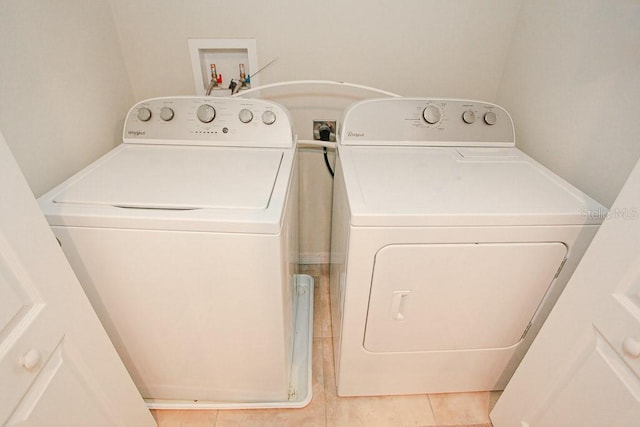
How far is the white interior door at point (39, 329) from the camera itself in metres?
0.59

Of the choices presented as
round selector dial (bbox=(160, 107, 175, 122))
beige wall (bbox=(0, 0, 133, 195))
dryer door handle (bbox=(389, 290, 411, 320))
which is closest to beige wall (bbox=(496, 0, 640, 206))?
dryer door handle (bbox=(389, 290, 411, 320))

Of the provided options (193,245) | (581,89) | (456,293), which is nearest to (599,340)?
(456,293)

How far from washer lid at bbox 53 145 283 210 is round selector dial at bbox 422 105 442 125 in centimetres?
65

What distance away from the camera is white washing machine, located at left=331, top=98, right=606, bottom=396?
915 millimetres

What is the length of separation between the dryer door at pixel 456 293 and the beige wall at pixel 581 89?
379mm

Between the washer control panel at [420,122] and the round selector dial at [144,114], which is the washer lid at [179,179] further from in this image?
the washer control panel at [420,122]

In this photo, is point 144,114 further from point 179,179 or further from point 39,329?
point 39,329

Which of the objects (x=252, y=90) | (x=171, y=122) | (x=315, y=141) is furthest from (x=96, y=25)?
(x=315, y=141)

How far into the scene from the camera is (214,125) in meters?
1.32

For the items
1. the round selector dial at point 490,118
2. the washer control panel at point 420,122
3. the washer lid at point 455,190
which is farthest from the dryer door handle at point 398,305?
the round selector dial at point 490,118

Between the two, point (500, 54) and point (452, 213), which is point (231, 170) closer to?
point (452, 213)

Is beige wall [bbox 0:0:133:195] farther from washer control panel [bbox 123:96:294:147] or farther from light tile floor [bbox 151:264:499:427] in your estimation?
light tile floor [bbox 151:264:499:427]

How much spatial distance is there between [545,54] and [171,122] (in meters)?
1.61

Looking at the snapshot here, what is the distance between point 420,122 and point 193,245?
1.05 m
